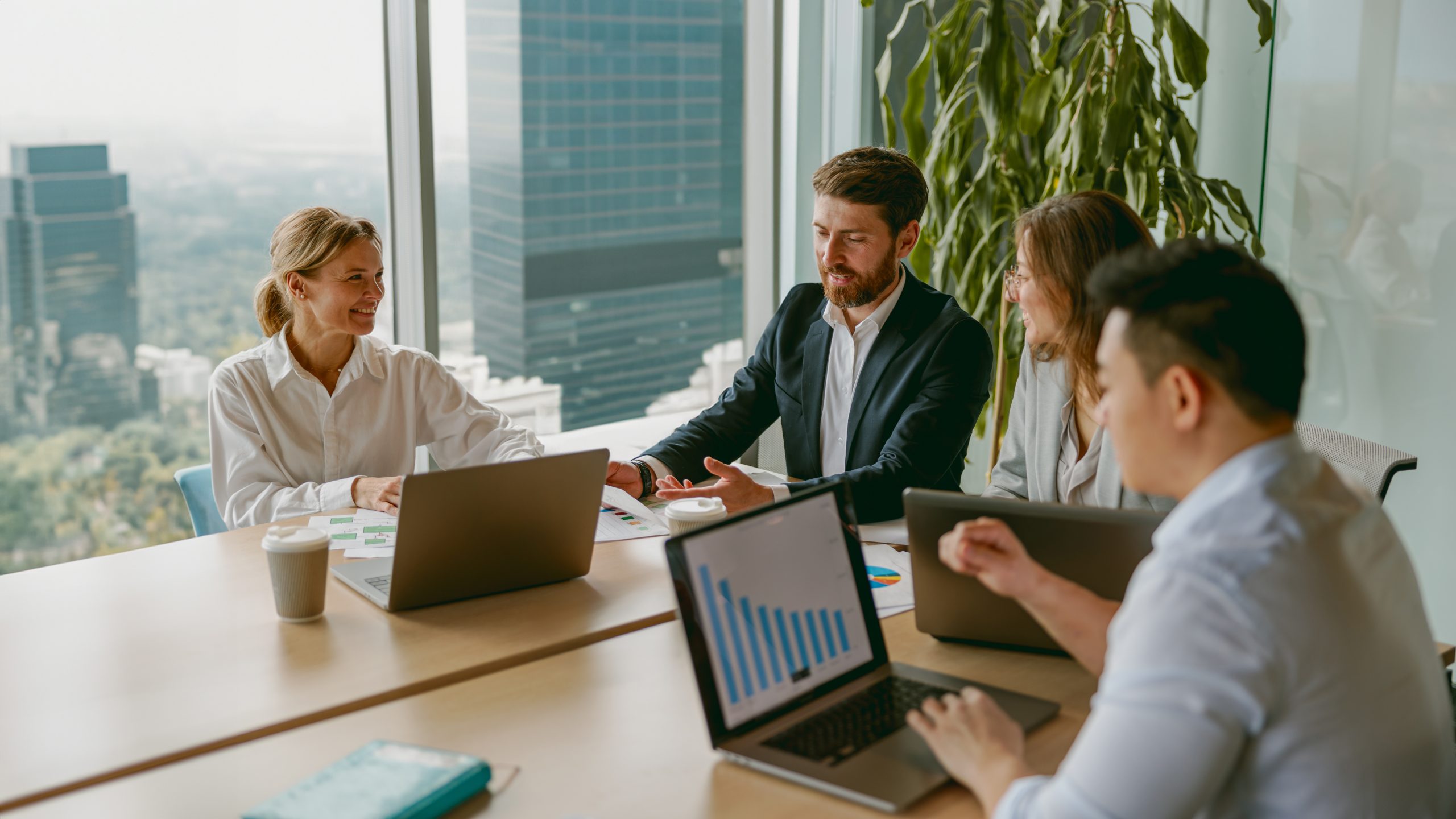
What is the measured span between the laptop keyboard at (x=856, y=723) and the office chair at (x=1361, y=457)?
0.96m

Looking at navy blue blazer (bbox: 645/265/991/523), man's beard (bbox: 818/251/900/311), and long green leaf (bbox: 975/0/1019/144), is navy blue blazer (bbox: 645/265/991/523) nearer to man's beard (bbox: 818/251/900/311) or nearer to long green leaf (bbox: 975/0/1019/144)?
man's beard (bbox: 818/251/900/311)

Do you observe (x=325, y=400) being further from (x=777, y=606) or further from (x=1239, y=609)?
(x=1239, y=609)

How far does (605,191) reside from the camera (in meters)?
3.93

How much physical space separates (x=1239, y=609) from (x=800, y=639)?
0.59 meters

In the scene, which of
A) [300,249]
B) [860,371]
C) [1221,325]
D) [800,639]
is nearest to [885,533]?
[860,371]

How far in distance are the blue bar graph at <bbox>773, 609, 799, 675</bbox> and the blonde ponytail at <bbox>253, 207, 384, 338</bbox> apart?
61.5 inches

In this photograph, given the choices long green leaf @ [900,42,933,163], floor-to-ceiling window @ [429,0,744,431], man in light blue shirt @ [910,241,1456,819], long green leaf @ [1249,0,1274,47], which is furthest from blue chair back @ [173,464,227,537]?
long green leaf @ [1249,0,1274,47]

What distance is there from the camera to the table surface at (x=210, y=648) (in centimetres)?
135

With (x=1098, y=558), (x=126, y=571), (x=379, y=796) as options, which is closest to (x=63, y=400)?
(x=126, y=571)

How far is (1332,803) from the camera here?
0.94 m

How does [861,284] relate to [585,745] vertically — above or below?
above

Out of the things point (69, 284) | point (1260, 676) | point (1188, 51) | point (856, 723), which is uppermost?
point (1188, 51)

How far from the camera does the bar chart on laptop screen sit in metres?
1.30

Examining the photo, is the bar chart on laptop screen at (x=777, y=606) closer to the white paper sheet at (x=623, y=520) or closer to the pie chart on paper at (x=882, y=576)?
the pie chart on paper at (x=882, y=576)
